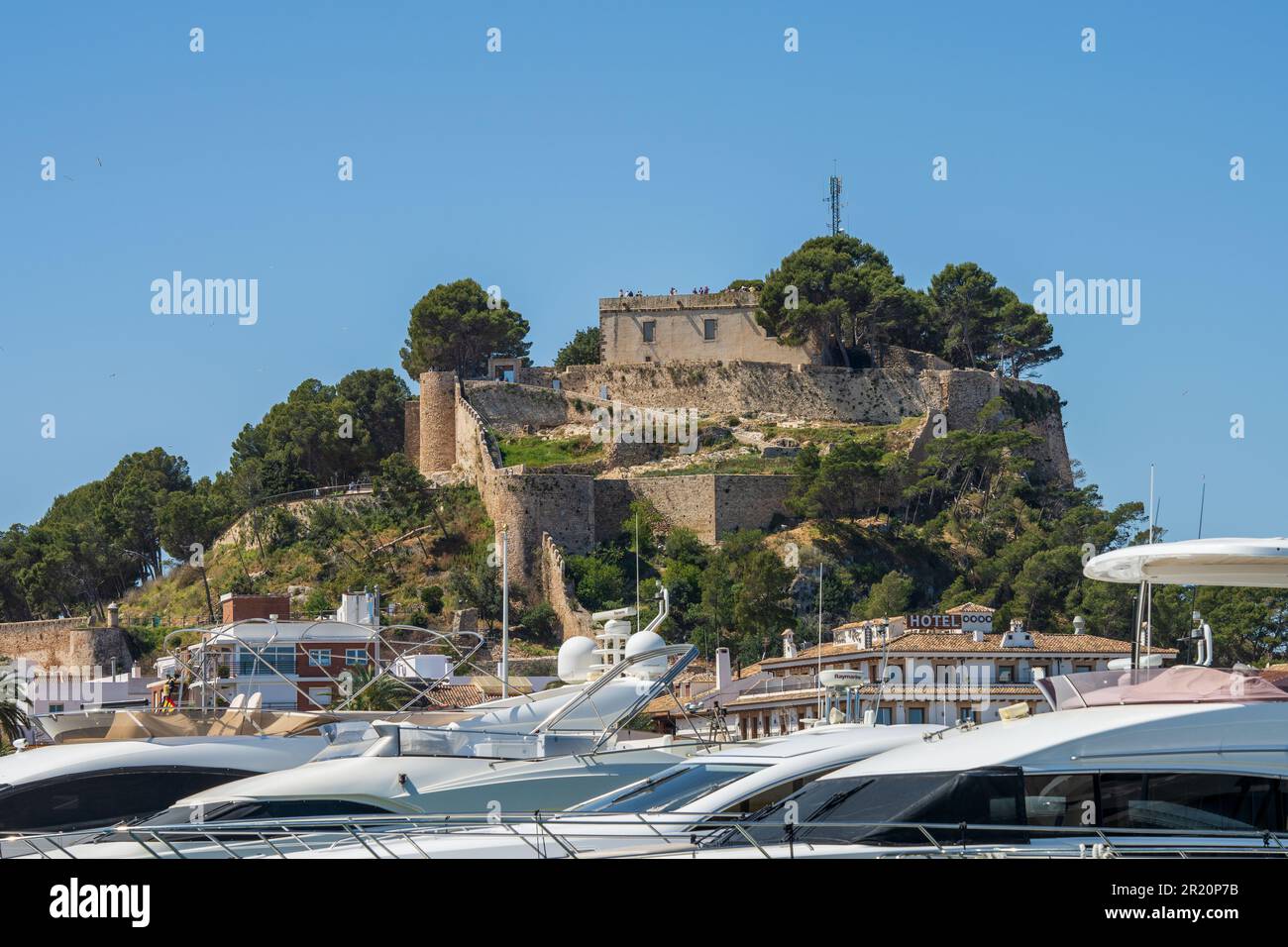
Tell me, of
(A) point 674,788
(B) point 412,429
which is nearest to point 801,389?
(B) point 412,429

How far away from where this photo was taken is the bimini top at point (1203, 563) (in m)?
12.2

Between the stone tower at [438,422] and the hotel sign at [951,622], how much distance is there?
26.2m

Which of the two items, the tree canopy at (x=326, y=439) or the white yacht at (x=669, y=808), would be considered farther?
the tree canopy at (x=326, y=439)

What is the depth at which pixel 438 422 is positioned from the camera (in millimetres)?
65688

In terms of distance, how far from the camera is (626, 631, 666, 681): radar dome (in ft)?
58.0

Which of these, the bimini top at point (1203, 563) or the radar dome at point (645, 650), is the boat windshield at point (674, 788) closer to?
the bimini top at point (1203, 563)

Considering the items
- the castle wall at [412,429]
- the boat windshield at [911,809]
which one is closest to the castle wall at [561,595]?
the castle wall at [412,429]

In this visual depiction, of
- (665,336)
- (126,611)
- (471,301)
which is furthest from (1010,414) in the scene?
(126,611)

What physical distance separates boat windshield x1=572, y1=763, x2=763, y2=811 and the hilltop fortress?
4335 cm

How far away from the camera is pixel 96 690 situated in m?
41.1

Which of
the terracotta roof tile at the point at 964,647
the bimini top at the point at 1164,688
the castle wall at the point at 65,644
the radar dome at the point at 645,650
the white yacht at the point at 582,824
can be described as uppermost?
the bimini top at the point at 1164,688

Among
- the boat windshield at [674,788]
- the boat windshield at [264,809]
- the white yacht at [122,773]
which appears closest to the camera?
the boat windshield at [674,788]

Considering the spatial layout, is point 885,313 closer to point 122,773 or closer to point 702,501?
point 702,501

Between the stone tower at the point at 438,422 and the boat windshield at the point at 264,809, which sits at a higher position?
the stone tower at the point at 438,422
